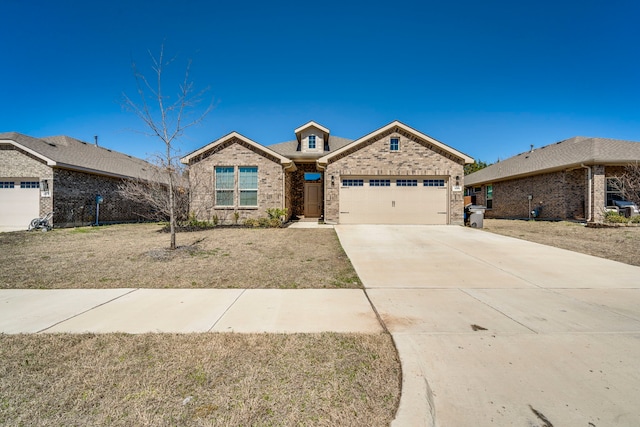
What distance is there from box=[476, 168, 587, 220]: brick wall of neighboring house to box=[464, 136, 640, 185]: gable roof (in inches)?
29.2

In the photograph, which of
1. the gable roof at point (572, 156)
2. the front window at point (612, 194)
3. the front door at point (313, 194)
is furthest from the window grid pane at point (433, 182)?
the front window at point (612, 194)

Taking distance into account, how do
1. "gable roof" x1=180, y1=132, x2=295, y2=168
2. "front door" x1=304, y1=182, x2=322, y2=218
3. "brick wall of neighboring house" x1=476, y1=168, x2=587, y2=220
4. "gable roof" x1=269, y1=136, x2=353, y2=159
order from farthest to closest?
"front door" x1=304, y1=182, x2=322, y2=218 < "gable roof" x1=269, y1=136, x2=353, y2=159 < "brick wall of neighboring house" x1=476, y1=168, x2=587, y2=220 < "gable roof" x1=180, y1=132, x2=295, y2=168

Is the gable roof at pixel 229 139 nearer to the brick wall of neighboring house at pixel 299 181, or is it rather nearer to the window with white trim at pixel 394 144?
the brick wall of neighboring house at pixel 299 181

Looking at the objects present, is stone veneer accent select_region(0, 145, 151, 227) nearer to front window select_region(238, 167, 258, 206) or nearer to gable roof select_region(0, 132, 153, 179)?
gable roof select_region(0, 132, 153, 179)

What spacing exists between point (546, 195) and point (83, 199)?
27320 millimetres

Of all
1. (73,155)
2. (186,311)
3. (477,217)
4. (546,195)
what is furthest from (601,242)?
(73,155)

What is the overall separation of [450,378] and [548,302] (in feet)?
9.75

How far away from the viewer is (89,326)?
3332 millimetres

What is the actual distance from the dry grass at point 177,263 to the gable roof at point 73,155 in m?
4.57

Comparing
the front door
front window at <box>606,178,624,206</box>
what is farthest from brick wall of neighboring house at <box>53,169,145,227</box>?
front window at <box>606,178,624,206</box>

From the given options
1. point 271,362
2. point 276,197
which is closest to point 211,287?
point 271,362

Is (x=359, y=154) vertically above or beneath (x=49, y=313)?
above

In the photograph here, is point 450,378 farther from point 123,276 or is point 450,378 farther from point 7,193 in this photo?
point 7,193

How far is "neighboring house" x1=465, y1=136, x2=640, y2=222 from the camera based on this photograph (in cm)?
1466
